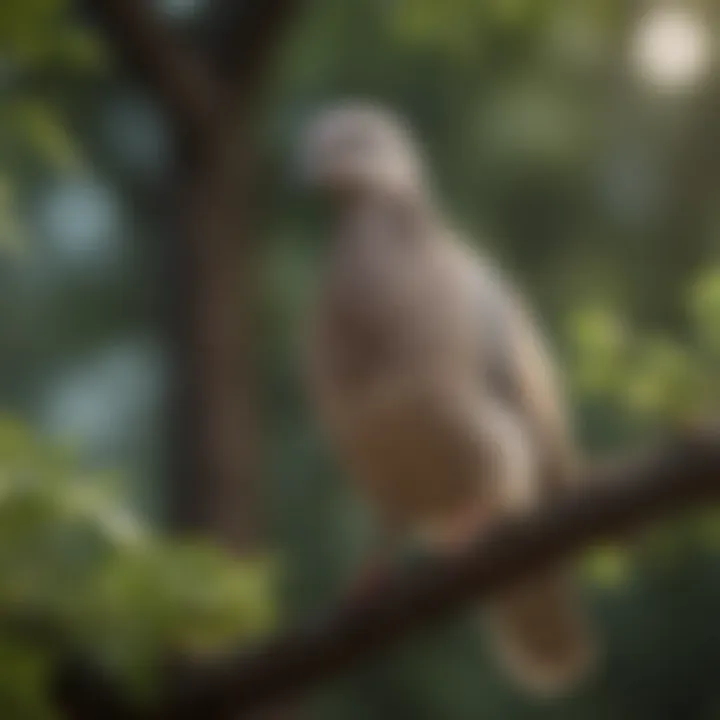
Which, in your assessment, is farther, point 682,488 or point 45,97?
point 45,97

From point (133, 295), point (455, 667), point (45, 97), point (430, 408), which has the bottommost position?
point (455, 667)

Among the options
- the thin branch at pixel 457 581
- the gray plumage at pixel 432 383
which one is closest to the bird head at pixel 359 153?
the gray plumage at pixel 432 383

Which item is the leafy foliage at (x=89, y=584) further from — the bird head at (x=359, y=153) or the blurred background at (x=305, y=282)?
the bird head at (x=359, y=153)

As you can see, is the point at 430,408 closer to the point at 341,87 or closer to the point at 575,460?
the point at 575,460

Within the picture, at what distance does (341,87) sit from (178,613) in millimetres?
301

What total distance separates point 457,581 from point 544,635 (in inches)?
2.2

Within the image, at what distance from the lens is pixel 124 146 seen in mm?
925

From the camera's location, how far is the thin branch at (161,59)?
3.04 feet

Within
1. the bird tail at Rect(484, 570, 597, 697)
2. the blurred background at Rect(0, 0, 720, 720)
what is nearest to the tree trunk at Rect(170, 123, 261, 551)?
the blurred background at Rect(0, 0, 720, 720)

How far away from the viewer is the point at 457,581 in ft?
2.85

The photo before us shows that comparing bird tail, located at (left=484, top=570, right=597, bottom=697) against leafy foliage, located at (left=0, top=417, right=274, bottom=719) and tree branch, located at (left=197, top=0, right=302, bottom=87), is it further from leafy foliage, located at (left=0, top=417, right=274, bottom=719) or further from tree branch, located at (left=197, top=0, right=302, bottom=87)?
tree branch, located at (left=197, top=0, right=302, bottom=87)

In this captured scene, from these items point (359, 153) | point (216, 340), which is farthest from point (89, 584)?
point (359, 153)

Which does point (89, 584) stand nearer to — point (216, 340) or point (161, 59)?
point (216, 340)

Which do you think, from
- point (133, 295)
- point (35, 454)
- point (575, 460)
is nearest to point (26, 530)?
point (35, 454)
